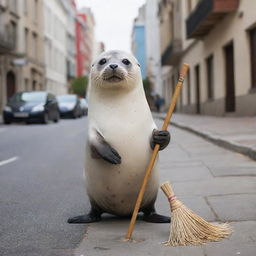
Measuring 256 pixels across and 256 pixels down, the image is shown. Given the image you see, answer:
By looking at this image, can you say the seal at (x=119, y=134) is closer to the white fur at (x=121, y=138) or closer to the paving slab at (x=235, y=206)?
the white fur at (x=121, y=138)

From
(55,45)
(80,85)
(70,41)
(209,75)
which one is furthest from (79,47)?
(209,75)

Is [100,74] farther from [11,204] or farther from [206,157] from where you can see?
[206,157]

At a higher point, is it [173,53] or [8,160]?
[173,53]

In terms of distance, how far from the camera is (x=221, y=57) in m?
20.9

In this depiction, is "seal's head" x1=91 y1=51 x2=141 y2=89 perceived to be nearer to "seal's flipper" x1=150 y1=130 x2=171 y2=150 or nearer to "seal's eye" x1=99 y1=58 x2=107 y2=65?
"seal's eye" x1=99 y1=58 x2=107 y2=65

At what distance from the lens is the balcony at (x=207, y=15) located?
1850 centimetres

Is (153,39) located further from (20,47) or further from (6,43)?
(6,43)

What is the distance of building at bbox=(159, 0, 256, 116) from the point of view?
17.0m

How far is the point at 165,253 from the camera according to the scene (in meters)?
2.85

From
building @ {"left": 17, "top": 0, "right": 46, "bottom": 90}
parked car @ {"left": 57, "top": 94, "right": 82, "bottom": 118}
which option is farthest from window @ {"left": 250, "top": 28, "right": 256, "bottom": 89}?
building @ {"left": 17, "top": 0, "right": 46, "bottom": 90}

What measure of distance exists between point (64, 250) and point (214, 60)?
65.7 ft

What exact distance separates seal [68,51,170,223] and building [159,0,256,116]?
42.5 ft

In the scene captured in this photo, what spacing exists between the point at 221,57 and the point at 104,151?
18.4m

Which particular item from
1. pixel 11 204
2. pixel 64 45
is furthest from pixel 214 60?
pixel 64 45
